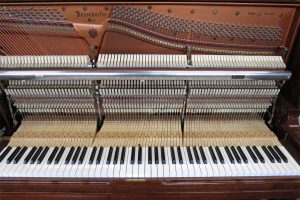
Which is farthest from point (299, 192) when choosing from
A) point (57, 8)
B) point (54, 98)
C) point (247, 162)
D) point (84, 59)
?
point (57, 8)

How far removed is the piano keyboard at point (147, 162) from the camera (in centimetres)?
161

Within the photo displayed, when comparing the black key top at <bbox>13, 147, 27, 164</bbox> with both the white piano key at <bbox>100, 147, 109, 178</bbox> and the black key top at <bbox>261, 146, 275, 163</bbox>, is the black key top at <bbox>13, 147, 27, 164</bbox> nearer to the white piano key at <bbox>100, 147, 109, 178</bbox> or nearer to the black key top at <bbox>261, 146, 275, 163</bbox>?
the white piano key at <bbox>100, 147, 109, 178</bbox>

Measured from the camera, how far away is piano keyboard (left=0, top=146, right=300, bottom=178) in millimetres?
1605

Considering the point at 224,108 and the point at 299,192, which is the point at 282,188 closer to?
the point at 299,192

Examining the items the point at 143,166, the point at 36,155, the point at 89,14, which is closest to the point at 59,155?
the point at 36,155

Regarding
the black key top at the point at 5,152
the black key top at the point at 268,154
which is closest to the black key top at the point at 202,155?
the black key top at the point at 268,154

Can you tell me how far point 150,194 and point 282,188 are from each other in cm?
88

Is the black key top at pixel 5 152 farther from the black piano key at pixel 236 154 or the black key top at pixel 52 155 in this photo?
the black piano key at pixel 236 154

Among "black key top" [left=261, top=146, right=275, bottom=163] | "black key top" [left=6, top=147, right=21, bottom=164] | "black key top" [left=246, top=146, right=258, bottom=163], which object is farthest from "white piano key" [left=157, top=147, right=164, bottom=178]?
"black key top" [left=6, top=147, right=21, bottom=164]

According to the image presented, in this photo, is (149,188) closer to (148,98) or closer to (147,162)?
(147,162)

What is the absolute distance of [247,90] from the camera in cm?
182

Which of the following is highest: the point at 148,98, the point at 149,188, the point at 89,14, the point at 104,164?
the point at 89,14

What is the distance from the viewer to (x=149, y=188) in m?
1.62

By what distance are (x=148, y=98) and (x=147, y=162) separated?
468mm
